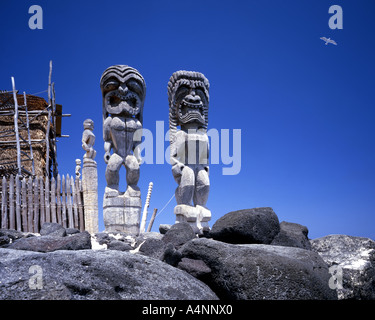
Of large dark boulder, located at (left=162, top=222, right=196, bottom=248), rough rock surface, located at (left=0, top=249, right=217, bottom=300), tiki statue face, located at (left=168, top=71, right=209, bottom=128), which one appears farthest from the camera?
tiki statue face, located at (left=168, top=71, right=209, bottom=128)

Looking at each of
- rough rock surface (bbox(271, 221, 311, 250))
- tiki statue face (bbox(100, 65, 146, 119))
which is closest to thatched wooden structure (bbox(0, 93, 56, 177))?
tiki statue face (bbox(100, 65, 146, 119))

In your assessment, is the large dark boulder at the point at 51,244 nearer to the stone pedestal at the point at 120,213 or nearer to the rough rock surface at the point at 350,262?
the rough rock surface at the point at 350,262

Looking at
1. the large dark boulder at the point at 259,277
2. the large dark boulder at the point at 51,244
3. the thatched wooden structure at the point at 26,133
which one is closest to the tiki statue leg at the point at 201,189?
the large dark boulder at the point at 51,244

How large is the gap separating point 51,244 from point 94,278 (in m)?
1.95

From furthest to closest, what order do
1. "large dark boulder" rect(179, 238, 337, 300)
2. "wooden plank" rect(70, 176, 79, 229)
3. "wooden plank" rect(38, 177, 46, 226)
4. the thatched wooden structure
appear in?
the thatched wooden structure
"wooden plank" rect(70, 176, 79, 229)
"wooden plank" rect(38, 177, 46, 226)
"large dark boulder" rect(179, 238, 337, 300)

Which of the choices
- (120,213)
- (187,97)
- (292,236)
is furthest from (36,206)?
(292,236)

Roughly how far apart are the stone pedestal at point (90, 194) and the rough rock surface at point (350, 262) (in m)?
5.59

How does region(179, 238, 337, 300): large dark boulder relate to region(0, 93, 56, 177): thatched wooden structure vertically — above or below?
below

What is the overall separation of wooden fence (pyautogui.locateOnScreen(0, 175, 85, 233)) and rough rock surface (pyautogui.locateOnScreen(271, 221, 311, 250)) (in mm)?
5672

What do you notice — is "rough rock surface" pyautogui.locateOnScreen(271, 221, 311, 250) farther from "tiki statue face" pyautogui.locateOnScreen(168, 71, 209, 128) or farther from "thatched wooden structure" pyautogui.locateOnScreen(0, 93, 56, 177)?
"thatched wooden structure" pyautogui.locateOnScreen(0, 93, 56, 177)

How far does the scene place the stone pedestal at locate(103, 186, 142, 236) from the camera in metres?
8.38

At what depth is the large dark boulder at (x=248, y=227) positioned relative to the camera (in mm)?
5508

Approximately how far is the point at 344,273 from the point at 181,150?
4639 mm

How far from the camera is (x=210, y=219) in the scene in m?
8.51
